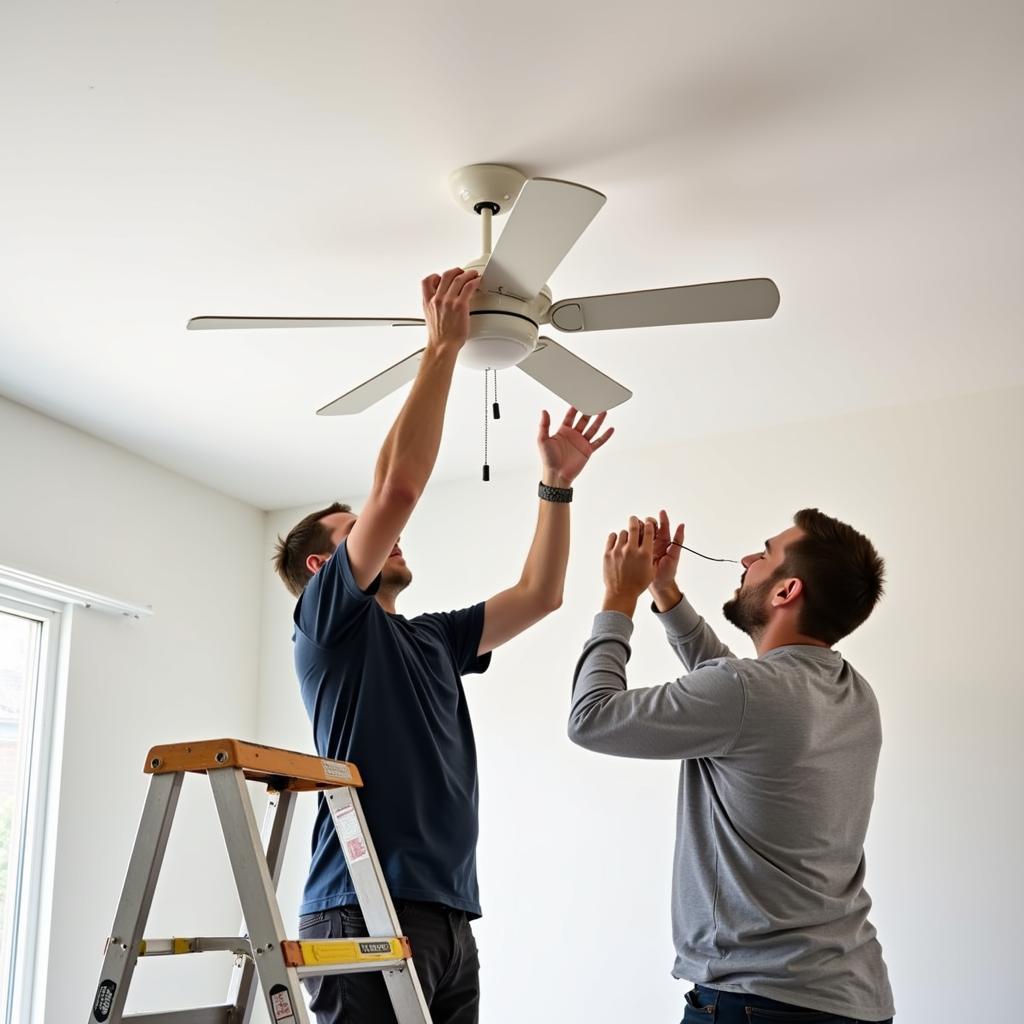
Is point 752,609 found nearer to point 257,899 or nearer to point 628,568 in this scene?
point 628,568

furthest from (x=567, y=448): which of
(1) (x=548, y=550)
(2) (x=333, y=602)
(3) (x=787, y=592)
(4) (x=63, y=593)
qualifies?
(4) (x=63, y=593)

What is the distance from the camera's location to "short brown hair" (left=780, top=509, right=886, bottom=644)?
2.02m

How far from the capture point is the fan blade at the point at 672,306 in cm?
222

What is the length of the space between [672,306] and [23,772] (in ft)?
8.13

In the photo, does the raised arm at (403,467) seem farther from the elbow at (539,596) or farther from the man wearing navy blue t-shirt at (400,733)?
the elbow at (539,596)

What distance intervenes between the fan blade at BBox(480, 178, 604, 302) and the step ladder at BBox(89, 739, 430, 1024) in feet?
3.14

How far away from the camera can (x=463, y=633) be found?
7.49 ft

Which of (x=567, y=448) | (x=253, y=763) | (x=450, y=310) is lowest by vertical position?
(x=253, y=763)

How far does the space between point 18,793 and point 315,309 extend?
5.67 feet

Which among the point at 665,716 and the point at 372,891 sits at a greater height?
the point at 665,716

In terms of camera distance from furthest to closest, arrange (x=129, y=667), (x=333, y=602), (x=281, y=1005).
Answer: (x=129, y=667), (x=333, y=602), (x=281, y=1005)

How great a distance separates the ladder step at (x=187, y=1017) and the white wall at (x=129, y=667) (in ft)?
5.84

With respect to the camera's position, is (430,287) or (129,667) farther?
(129,667)

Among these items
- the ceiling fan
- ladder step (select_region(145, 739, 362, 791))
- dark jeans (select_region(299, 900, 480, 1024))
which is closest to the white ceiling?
the ceiling fan
